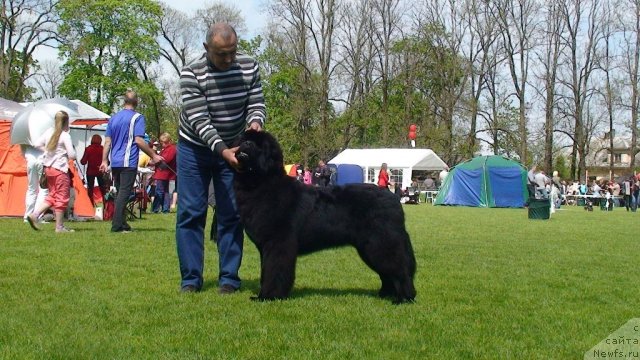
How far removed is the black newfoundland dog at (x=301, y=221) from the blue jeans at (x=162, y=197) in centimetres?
1209

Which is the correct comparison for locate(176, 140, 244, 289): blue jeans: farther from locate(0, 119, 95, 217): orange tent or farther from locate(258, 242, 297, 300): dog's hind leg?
locate(0, 119, 95, 217): orange tent

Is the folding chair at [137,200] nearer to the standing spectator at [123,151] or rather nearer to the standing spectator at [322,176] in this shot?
the standing spectator at [123,151]

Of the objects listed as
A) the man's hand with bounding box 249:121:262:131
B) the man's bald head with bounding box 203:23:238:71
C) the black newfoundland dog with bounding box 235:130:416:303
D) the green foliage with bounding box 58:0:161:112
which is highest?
the green foliage with bounding box 58:0:161:112

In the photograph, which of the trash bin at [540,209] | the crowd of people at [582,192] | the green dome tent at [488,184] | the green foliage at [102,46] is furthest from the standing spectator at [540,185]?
the green foliage at [102,46]

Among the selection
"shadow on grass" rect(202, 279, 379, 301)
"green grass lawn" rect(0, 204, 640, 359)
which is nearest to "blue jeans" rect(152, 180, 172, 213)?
"green grass lawn" rect(0, 204, 640, 359)

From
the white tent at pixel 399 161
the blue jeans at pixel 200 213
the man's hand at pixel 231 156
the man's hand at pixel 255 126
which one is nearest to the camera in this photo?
the man's hand at pixel 231 156

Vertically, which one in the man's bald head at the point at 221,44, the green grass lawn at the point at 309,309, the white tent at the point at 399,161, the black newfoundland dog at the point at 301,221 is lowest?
the green grass lawn at the point at 309,309

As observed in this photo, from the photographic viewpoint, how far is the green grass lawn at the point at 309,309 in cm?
405

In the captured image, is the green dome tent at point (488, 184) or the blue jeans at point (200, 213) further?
the green dome tent at point (488, 184)

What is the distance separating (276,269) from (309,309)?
42cm

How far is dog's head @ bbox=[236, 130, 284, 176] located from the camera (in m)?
5.36

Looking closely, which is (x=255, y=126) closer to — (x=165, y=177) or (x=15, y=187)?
(x=15, y=187)

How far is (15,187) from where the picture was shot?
14188 millimetres

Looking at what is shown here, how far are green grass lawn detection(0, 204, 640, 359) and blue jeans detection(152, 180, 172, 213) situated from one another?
8073 millimetres
